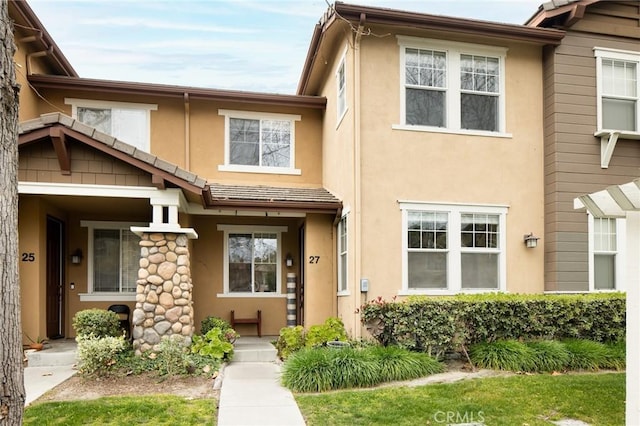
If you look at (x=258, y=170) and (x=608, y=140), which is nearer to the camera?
(x=608, y=140)

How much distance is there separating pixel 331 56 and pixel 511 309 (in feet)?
21.3

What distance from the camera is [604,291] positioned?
9.96 m

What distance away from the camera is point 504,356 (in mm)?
8227

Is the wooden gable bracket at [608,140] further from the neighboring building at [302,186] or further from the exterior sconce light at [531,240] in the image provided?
the exterior sconce light at [531,240]

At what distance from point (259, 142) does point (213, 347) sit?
5.52 m

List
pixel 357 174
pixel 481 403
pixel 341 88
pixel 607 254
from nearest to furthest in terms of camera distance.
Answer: pixel 481 403
pixel 357 174
pixel 607 254
pixel 341 88

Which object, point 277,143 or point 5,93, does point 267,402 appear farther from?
point 277,143

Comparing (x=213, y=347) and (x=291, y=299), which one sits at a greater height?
(x=291, y=299)

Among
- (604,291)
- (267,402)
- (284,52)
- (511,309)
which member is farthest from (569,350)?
(284,52)

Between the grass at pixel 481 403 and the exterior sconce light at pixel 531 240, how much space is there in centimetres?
292

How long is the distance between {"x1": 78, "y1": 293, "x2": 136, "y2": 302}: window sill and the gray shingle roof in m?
4.45

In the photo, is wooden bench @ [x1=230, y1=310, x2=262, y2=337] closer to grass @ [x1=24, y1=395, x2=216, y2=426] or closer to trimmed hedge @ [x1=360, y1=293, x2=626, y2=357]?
trimmed hedge @ [x1=360, y1=293, x2=626, y2=357]

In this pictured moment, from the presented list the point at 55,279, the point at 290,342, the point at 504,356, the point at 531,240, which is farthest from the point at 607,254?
the point at 55,279

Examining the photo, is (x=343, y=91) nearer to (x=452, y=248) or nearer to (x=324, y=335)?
(x=452, y=248)
